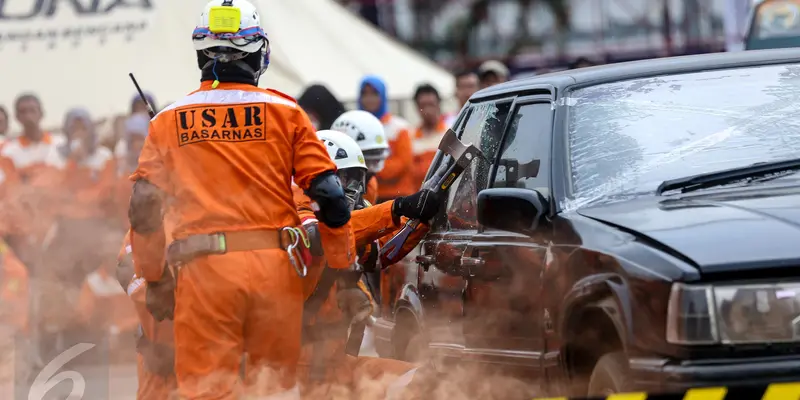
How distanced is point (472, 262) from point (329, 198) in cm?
62

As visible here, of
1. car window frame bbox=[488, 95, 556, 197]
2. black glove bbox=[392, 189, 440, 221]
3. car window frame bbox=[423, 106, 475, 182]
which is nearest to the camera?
car window frame bbox=[488, 95, 556, 197]

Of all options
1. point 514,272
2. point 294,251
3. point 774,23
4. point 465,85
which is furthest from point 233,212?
point 774,23

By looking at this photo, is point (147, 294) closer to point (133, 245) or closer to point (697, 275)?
point (133, 245)

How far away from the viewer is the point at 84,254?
36.9 ft

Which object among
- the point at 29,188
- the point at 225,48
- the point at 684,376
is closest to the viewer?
the point at 684,376

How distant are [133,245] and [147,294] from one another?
25cm

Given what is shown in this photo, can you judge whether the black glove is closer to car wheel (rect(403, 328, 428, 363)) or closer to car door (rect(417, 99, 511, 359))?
car door (rect(417, 99, 511, 359))

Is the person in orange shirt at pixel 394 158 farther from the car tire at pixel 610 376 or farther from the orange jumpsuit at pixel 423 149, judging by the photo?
the car tire at pixel 610 376

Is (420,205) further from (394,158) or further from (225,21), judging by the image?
(394,158)

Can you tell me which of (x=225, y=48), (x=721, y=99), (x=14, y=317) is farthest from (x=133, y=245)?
(x=14, y=317)

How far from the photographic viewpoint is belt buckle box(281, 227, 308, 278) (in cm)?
575

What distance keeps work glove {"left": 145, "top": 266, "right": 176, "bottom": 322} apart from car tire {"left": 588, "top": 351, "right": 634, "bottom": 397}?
2.08 meters

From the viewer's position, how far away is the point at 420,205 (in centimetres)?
643

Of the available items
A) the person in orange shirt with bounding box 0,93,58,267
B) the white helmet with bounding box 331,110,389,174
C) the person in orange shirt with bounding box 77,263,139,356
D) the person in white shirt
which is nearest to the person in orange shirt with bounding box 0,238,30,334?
the person in orange shirt with bounding box 77,263,139,356
